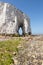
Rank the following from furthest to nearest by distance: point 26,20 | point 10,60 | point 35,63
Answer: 1. point 26,20
2. point 10,60
3. point 35,63

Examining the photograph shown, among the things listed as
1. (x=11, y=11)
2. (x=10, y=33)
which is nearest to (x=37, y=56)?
(x=10, y=33)

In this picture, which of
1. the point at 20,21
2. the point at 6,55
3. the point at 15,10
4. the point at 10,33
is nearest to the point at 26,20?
the point at 20,21

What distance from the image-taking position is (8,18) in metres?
28.1

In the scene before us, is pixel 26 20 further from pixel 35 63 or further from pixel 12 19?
pixel 35 63

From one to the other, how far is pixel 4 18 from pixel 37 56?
18.1 meters

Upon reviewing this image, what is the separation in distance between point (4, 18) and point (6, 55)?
691 inches

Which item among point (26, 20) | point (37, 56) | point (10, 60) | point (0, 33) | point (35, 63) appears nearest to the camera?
point (35, 63)

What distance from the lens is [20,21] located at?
30.6m

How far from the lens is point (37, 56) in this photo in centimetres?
1045

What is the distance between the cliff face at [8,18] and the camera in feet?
91.0

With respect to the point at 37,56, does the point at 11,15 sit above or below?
above

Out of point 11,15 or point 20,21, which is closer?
point 11,15

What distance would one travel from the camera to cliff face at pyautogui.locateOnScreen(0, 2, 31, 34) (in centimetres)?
2774

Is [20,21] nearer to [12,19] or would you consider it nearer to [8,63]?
[12,19]
